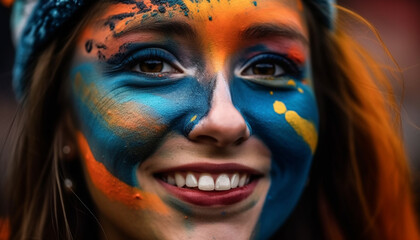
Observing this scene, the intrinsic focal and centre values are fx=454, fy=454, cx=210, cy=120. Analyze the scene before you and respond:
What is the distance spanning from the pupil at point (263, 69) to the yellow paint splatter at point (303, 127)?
148 millimetres

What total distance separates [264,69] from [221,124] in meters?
0.31

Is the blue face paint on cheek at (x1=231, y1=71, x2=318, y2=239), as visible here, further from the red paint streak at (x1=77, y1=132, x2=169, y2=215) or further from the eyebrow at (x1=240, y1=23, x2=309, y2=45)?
the red paint streak at (x1=77, y1=132, x2=169, y2=215)

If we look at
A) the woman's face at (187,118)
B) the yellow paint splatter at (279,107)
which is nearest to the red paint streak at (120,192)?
the woman's face at (187,118)

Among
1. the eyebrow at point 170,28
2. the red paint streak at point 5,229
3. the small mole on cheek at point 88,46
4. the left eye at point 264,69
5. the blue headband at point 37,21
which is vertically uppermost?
the blue headband at point 37,21

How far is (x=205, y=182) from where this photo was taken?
4.21ft

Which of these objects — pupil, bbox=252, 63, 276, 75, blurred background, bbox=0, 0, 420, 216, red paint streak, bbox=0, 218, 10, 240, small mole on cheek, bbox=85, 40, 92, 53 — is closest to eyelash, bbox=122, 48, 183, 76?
small mole on cheek, bbox=85, 40, 92, 53

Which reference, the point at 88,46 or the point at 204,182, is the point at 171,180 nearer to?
the point at 204,182

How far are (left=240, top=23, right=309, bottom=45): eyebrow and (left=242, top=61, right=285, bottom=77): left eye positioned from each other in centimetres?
9

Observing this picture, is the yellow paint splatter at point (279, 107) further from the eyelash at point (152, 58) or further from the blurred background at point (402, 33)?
the blurred background at point (402, 33)

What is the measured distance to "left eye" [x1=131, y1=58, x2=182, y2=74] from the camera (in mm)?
1341

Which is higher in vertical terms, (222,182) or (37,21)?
(37,21)

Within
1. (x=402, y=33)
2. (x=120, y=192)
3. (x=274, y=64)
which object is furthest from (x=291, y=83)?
(x=402, y=33)

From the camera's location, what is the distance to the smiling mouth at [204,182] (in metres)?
1.28

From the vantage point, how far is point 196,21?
51.0 inches
